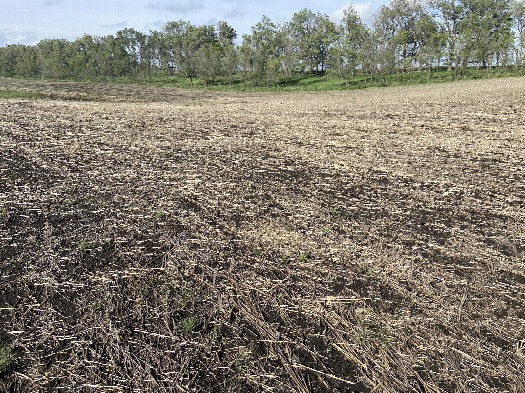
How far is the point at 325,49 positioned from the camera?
278 feet

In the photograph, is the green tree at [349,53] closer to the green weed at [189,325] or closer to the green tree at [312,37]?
the green tree at [312,37]

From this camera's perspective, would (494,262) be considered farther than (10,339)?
Yes

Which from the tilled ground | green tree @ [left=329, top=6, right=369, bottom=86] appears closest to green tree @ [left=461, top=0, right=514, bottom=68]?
green tree @ [left=329, top=6, right=369, bottom=86]

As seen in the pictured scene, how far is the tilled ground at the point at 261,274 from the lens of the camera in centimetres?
399

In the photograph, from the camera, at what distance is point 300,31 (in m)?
90.2

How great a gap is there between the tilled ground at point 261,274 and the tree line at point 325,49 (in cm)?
5877

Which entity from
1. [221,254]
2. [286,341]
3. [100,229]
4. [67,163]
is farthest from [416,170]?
[67,163]

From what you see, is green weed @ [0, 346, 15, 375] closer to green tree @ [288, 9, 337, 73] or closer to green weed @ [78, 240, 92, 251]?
green weed @ [78, 240, 92, 251]

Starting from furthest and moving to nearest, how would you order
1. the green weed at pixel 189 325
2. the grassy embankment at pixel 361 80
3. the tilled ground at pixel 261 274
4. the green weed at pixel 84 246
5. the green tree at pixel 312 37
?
1. the green tree at pixel 312 37
2. the grassy embankment at pixel 361 80
3. the green weed at pixel 84 246
4. the green weed at pixel 189 325
5. the tilled ground at pixel 261 274

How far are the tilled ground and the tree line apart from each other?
5877 cm

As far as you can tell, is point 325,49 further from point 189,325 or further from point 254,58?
point 189,325

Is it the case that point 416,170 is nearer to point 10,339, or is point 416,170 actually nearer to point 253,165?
point 253,165

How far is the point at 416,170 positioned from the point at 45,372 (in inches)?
445

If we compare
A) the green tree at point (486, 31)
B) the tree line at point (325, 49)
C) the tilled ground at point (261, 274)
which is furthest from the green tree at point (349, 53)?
the tilled ground at point (261, 274)
